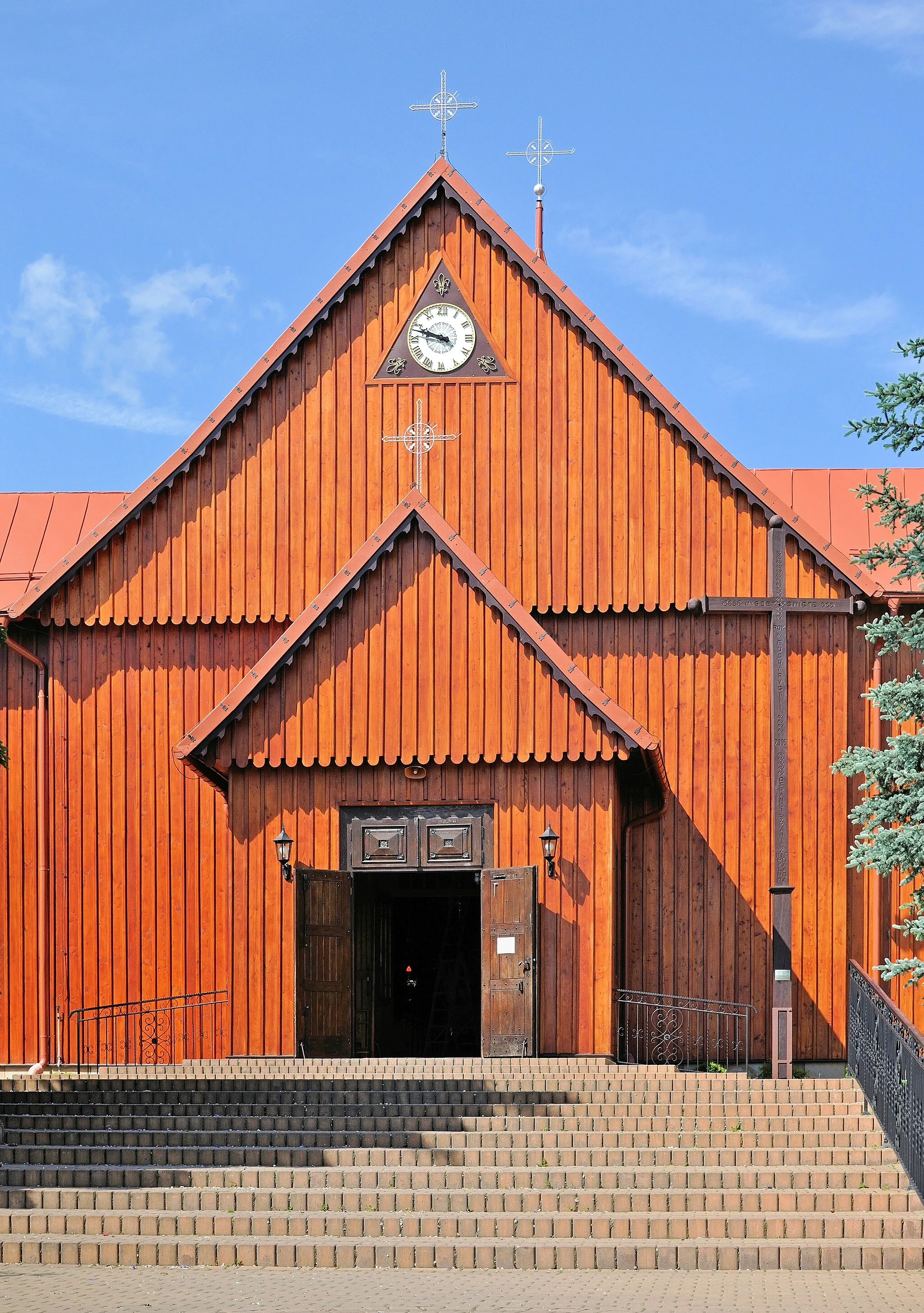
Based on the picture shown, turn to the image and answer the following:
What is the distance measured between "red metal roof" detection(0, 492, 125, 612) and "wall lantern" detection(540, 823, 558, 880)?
8.74m

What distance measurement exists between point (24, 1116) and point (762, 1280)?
7388mm

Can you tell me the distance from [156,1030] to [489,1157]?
846 centimetres

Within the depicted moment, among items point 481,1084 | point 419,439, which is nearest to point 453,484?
point 419,439

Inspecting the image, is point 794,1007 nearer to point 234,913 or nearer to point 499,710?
point 499,710

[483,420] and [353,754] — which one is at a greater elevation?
[483,420]

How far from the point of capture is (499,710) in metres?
19.3

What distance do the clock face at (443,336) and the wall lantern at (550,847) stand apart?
6789 mm

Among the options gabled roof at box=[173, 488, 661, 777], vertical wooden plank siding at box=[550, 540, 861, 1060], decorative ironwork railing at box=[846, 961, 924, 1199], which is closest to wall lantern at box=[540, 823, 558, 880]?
gabled roof at box=[173, 488, 661, 777]

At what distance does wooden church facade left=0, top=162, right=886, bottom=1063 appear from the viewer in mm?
21906

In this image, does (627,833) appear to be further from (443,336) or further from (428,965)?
(428,965)

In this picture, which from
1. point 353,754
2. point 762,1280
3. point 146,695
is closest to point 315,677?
point 353,754

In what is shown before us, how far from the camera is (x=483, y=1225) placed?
12.8 meters

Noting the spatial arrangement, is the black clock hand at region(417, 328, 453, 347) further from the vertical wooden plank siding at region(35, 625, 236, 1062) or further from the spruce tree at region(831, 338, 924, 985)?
the spruce tree at region(831, 338, 924, 985)

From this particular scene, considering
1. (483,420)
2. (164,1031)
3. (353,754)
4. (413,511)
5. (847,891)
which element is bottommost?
(164,1031)
